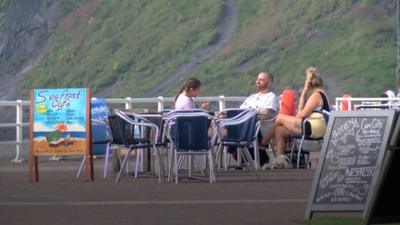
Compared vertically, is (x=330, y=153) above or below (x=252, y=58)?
below

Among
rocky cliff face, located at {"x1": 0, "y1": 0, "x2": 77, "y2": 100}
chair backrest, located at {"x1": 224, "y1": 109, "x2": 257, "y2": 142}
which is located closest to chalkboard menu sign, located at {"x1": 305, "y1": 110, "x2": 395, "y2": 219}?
chair backrest, located at {"x1": 224, "y1": 109, "x2": 257, "y2": 142}

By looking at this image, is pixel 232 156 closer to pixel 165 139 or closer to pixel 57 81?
pixel 165 139

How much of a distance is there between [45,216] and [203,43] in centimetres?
4269

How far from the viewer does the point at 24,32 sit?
196ft

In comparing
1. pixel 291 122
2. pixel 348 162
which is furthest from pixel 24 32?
pixel 348 162

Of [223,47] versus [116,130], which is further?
[223,47]

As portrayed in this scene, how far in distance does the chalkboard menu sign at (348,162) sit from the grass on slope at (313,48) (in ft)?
111

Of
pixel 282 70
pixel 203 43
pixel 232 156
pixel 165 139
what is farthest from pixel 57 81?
pixel 165 139

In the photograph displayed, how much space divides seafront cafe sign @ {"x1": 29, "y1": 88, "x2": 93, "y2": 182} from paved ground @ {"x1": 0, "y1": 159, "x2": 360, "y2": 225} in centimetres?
38

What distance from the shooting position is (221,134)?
59.3 ft

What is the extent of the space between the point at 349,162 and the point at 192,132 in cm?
529

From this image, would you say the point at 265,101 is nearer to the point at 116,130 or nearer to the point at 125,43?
the point at 116,130

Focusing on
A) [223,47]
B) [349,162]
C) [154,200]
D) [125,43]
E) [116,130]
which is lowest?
[154,200]

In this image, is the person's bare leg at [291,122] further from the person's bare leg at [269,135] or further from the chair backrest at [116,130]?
the chair backrest at [116,130]
